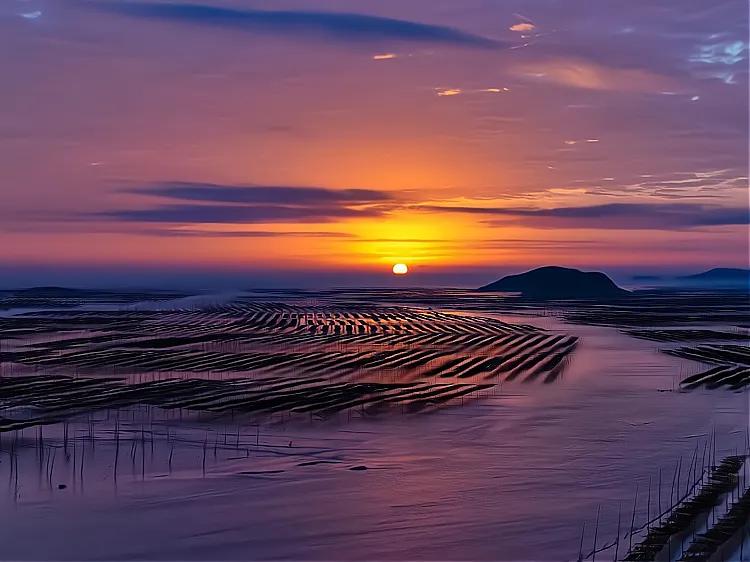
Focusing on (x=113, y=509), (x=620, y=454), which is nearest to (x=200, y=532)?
(x=113, y=509)

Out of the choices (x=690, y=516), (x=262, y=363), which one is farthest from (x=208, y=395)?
(x=690, y=516)

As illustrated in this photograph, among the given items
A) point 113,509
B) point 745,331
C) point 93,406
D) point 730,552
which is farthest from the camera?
point 745,331

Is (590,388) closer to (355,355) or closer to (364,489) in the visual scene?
(355,355)

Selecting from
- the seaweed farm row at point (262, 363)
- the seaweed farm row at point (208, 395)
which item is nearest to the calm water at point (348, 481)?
the seaweed farm row at point (208, 395)

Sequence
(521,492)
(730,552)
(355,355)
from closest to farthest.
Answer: (730,552)
(521,492)
(355,355)

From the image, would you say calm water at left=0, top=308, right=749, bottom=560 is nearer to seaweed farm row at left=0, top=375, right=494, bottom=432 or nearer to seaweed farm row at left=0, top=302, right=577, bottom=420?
seaweed farm row at left=0, top=375, right=494, bottom=432

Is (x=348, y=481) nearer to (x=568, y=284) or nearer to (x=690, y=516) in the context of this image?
(x=690, y=516)
